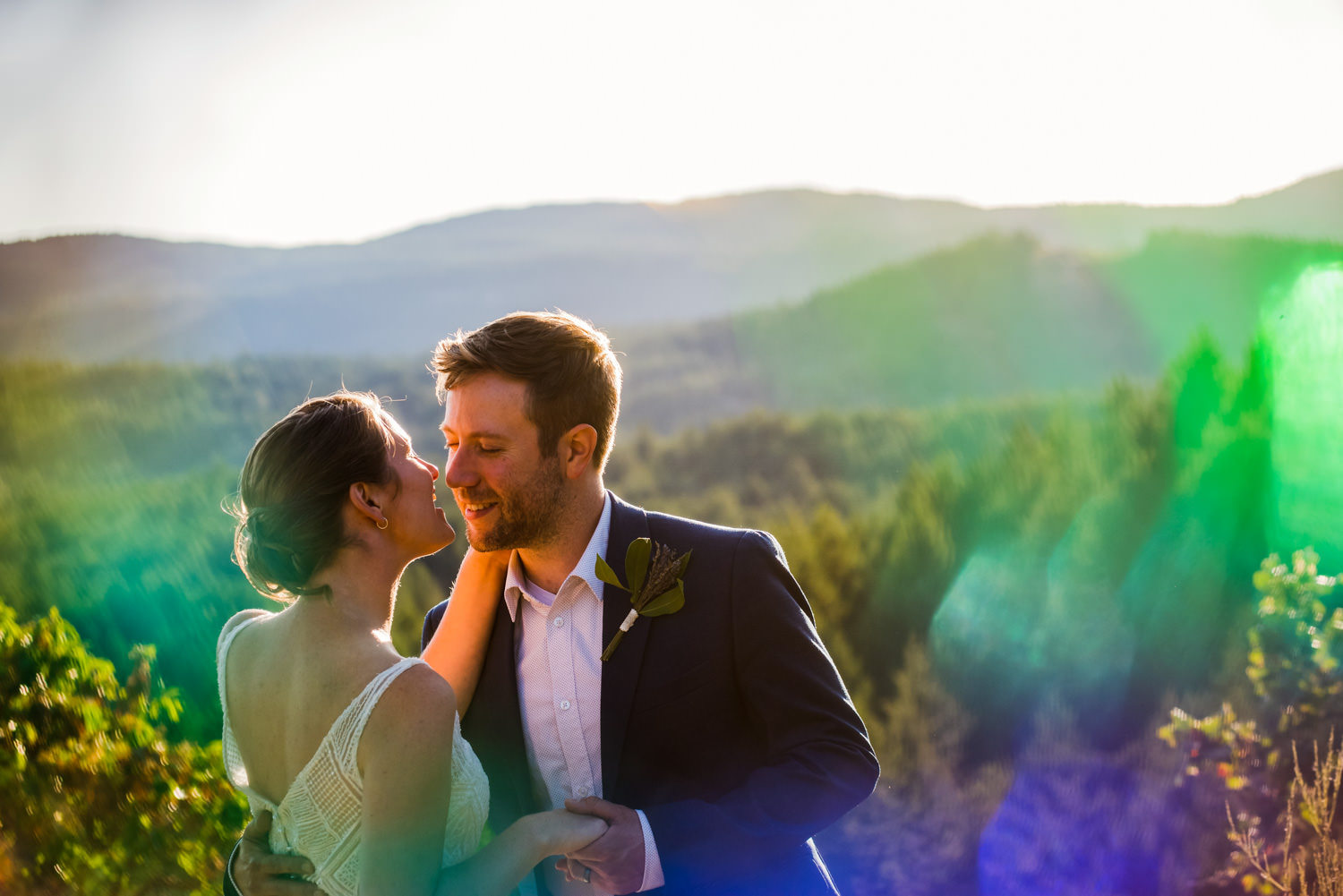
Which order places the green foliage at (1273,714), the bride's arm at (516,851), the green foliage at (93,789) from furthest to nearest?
1. the green foliage at (1273,714)
2. the green foliage at (93,789)
3. the bride's arm at (516,851)

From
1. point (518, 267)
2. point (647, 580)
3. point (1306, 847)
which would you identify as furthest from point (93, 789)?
point (518, 267)

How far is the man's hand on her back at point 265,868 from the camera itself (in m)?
2.16

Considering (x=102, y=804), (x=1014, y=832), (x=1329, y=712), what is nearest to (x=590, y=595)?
(x=102, y=804)

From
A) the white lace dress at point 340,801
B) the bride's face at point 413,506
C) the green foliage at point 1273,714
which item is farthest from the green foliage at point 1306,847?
the bride's face at point 413,506

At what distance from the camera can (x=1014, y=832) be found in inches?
244

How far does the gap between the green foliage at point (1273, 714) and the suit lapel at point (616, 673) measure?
4.31 m

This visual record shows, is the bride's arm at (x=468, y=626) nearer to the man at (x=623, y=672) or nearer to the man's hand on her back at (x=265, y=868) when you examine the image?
the man at (x=623, y=672)

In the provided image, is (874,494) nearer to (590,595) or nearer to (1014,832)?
(1014,832)

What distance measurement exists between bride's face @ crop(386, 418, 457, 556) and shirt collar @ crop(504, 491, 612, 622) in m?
0.35

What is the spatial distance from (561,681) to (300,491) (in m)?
0.83

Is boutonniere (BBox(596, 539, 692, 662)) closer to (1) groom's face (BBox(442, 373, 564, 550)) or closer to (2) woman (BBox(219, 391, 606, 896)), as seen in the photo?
→ (1) groom's face (BBox(442, 373, 564, 550))

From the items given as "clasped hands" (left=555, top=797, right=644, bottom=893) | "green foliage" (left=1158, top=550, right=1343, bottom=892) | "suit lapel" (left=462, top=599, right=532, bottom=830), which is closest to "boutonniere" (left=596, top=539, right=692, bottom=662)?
"suit lapel" (left=462, top=599, right=532, bottom=830)

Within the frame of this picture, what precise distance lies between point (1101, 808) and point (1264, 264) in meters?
6.12

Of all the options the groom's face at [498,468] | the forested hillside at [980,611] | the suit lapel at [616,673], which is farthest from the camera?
the forested hillside at [980,611]
